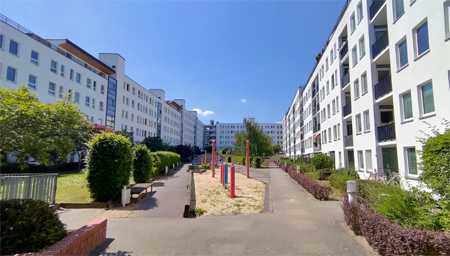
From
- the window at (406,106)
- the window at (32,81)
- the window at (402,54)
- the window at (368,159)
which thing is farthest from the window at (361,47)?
the window at (32,81)

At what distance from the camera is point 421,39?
587 inches

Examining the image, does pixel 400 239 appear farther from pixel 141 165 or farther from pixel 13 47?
pixel 13 47

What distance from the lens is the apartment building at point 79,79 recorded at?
1161 inches

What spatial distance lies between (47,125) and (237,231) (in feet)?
19.1

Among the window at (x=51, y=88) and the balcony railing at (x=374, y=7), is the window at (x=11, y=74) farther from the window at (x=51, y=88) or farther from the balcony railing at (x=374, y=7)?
the balcony railing at (x=374, y=7)

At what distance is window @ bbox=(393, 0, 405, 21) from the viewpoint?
16.8 metres

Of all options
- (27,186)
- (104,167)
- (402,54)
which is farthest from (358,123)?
(27,186)

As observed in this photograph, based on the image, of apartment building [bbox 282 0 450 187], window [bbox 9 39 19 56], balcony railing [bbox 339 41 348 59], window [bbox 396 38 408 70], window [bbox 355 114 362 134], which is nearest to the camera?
apartment building [bbox 282 0 450 187]

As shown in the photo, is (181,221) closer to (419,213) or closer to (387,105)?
(419,213)

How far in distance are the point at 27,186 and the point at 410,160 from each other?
739 inches

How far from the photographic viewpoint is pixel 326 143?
3766cm

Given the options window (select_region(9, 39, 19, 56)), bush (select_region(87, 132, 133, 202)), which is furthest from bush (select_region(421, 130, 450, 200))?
window (select_region(9, 39, 19, 56))

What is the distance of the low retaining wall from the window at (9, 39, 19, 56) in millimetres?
30280

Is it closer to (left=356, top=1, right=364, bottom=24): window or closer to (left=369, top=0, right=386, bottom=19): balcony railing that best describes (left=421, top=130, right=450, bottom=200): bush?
(left=369, top=0, right=386, bottom=19): balcony railing
